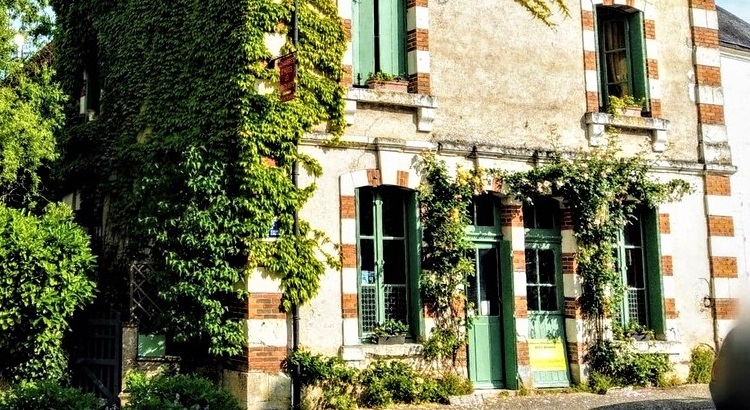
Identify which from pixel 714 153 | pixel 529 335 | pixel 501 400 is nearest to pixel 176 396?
pixel 501 400

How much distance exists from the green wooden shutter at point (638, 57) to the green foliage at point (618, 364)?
3.90m

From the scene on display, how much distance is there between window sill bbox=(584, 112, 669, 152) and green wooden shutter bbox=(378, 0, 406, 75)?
10.4 feet

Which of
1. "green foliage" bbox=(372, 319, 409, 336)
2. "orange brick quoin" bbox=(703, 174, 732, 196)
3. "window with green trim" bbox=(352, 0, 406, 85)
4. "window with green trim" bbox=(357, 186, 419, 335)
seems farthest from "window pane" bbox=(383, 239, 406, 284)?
"orange brick quoin" bbox=(703, 174, 732, 196)

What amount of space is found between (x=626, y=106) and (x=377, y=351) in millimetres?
5758

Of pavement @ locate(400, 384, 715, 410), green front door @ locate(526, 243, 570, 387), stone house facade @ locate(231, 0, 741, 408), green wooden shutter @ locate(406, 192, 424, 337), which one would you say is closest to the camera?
pavement @ locate(400, 384, 715, 410)

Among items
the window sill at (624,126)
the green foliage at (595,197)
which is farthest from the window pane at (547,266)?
the window sill at (624,126)

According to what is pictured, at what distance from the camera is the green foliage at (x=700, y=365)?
13570mm

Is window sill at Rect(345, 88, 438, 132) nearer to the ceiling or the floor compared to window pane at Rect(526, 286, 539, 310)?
nearer to the ceiling

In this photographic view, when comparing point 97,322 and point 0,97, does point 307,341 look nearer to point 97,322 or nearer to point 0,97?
point 97,322

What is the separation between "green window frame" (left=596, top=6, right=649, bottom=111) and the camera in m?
14.0

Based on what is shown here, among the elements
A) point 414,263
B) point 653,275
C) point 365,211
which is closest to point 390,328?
point 414,263

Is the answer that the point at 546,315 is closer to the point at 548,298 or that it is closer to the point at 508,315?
the point at 548,298

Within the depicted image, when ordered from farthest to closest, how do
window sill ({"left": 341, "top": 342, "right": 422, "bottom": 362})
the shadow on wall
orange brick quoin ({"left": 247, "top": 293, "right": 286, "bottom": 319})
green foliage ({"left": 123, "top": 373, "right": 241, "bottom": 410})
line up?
window sill ({"left": 341, "top": 342, "right": 422, "bottom": 362})
the shadow on wall
orange brick quoin ({"left": 247, "top": 293, "right": 286, "bottom": 319})
green foliage ({"left": 123, "top": 373, "right": 241, "bottom": 410})

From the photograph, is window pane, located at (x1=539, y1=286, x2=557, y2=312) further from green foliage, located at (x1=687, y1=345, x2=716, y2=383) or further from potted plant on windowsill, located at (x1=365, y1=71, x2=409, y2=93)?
potted plant on windowsill, located at (x1=365, y1=71, x2=409, y2=93)
